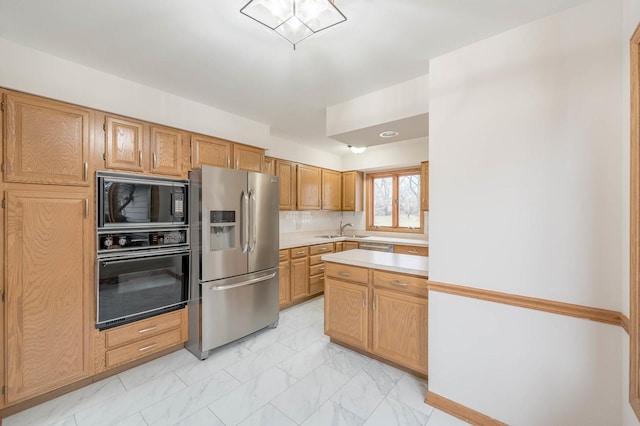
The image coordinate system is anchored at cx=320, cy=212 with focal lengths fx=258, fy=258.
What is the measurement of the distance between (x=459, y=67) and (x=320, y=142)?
2.58 m

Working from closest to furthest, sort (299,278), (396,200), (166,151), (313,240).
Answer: (166,151)
(299,278)
(313,240)
(396,200)

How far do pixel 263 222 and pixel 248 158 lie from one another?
82 centimetres

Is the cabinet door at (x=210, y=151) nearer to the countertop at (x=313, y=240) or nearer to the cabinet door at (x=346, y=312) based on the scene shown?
the countertop at (x=313, y=240)

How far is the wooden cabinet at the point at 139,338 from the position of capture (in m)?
2.07

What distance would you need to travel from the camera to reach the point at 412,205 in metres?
4.59

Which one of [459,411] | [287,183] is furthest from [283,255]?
[459,411]

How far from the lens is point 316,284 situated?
3.98 m

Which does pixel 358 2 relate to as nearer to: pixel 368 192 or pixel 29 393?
pixel 29 393

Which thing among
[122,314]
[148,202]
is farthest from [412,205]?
[122,314]

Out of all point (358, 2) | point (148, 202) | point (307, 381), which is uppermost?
point (358, 2)

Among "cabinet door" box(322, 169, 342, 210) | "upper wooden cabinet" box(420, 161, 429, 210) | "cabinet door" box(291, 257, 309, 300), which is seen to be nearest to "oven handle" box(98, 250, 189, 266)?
"cabinet door" box(291, 257, 309, 300)

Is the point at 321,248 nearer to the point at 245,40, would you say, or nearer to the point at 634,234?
the point at 245,40

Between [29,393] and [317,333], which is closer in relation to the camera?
[29,393]

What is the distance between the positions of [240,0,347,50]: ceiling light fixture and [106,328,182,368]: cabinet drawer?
260cm
